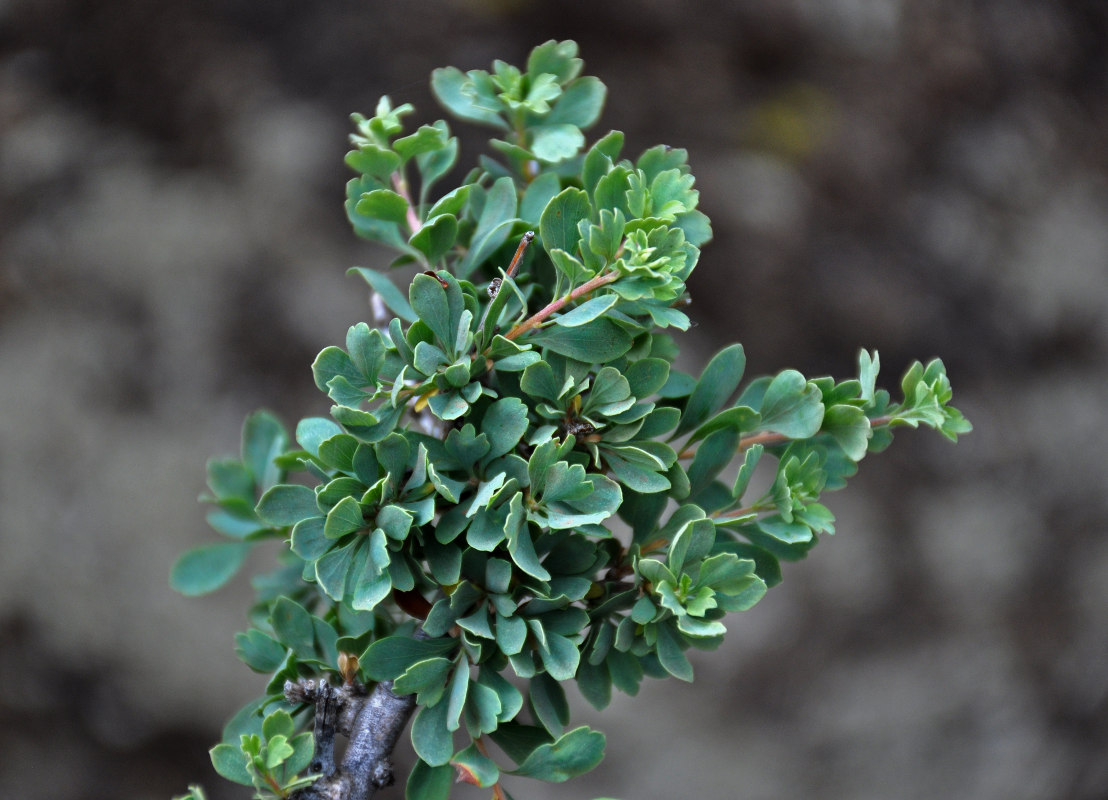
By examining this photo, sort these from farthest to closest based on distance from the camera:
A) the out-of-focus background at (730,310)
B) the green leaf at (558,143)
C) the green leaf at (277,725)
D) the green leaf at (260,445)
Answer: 1. the out-of-focus background at (730,310)
2. the green leaf at (260,445)
3. the green leaf at (558,143)
4. the green leaf at (277,725)

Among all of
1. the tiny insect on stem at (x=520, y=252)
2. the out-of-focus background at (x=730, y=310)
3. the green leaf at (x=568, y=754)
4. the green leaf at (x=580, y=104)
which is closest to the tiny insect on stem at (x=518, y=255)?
the tiny insect on stem at (x=520, y=252)

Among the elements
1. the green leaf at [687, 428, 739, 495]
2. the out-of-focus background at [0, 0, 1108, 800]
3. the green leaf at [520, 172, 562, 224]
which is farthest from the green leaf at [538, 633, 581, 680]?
the out-of-focus background at [0, 0, 1108, 800]

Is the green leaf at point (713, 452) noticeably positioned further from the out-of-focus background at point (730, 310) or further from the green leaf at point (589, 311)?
the out-of-focus background at point (730, 310)

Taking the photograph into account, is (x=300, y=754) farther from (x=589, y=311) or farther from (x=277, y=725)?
(x=589, y=311)

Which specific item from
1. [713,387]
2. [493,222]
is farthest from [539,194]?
[713,387]

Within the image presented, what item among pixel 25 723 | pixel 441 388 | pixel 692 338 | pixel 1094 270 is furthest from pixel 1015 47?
pixel 25 723

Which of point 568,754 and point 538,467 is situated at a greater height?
point 538,467

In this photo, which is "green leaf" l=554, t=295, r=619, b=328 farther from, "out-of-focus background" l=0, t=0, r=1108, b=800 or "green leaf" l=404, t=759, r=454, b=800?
"out-of-focus background" l=0, t=0, r=1108, b=800
